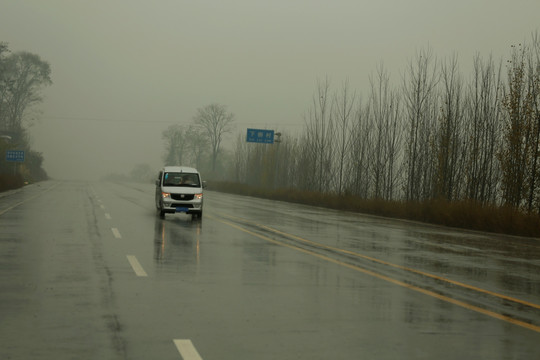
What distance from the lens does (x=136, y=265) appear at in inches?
457

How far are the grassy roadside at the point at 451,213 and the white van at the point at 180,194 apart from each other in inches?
415

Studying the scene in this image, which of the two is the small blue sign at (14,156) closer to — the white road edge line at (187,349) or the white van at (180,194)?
the white van at (180,194)

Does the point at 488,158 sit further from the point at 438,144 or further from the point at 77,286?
the point at 77,286

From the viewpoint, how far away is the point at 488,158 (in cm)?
3030

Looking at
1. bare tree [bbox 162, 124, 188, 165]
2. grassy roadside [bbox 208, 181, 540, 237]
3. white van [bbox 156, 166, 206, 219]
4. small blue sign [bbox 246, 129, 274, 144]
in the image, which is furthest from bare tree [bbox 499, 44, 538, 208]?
bare tree [bbox 162, 124, 188, 165]

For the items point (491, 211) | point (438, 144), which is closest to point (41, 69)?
point (438, 144)

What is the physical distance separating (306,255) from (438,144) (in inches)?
833

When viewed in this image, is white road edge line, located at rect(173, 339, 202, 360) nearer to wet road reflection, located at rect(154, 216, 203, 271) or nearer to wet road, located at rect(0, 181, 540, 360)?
wet road, located at rect(0, 181, 540, 360)

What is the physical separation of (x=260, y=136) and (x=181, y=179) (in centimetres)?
3715

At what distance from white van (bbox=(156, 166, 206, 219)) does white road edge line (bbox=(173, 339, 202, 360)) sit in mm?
17747

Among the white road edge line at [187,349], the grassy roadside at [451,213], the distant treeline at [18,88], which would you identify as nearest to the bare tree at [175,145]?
the distant treeline at [18,88]

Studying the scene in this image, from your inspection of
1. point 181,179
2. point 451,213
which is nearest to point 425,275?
point 181,179

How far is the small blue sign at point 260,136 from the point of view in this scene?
61.5m

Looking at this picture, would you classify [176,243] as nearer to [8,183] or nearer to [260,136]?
[8,183]
